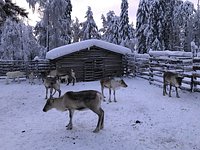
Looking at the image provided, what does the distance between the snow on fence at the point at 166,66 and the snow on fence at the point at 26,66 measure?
5943 millimetres

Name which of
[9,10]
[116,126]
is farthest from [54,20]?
[116,126]

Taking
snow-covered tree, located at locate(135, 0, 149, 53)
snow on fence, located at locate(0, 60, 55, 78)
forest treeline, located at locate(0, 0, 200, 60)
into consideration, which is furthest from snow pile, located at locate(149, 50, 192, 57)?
snow-covered tree, located at locate(135, 0, 149, 53)

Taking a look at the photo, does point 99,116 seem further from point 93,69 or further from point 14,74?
point 93,69

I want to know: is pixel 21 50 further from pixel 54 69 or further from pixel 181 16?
pixel 181 16

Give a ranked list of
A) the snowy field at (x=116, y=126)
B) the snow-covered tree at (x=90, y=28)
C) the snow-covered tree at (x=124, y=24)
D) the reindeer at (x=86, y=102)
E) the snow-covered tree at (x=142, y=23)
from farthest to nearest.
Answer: the snow-covered tree at (x=90, y=28)
the snow-covered tree at (x=124, y=24)
the snow-covered tree at (x=142, y=23)
the reindeer at (x=86, y=102)
the snowy field at (x=116, y=126)

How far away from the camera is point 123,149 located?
6.81m

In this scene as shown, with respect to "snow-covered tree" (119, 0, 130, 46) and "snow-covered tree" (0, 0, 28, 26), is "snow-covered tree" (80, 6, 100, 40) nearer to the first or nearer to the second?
"snow-covered tree" (119, 0, 130, 46)

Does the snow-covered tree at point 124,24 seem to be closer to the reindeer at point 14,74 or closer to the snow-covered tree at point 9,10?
the reindeer at point 14,74

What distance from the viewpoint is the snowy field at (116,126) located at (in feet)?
23.3

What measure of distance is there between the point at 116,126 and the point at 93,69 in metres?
12.5

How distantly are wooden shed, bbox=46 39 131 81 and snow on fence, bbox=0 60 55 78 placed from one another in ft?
2.59

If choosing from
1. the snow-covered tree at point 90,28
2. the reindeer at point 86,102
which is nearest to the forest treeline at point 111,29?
the snow-covered tree at point 90,28

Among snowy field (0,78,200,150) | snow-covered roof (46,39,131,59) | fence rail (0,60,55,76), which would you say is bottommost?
snowy field (0,78,200,150)

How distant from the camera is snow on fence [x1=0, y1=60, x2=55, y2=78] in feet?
67.6
